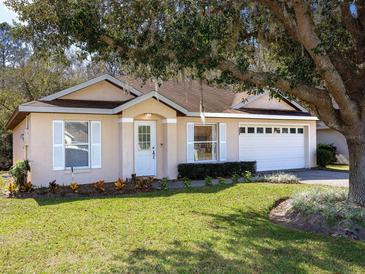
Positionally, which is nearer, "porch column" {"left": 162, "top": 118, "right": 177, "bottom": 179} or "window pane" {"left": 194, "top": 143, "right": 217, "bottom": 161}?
"porch column" {"left": 162, "top": 118, "right": 177, "bottom": 179}

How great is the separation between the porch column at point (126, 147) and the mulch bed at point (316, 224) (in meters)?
6.89

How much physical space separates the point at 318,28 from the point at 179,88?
11061 millimetres

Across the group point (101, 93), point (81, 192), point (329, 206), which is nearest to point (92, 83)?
point (101, 93)

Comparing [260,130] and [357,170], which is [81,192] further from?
[260,130]

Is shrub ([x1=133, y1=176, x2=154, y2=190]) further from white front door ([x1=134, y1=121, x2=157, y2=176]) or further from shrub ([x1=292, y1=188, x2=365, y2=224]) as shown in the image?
shrub ([x1=292, y1=188, x2=365, y2=224])

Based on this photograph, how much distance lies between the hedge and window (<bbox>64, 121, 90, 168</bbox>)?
382 cm

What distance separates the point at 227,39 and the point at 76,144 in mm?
7582

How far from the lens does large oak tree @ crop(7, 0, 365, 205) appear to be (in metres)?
7.87

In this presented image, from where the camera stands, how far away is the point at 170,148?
15516 mm

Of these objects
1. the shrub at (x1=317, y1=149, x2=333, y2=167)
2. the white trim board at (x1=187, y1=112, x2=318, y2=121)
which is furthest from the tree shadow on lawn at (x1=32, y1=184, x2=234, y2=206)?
the shrub at (x1=317, y1=149, x2=333, y2=167)

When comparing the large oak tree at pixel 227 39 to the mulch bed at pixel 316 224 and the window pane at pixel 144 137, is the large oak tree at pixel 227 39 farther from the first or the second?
the window pane at pixel 144 137

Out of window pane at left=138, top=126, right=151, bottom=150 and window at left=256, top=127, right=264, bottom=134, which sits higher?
window at left=256, top=127, right=264, bottom=134

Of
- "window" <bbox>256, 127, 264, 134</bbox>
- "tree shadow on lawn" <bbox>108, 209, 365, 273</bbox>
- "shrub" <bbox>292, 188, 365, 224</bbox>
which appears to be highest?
"window" <bbox>256, 127, 264, 134</bbox>

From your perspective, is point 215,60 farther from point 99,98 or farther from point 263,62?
point 99,98
